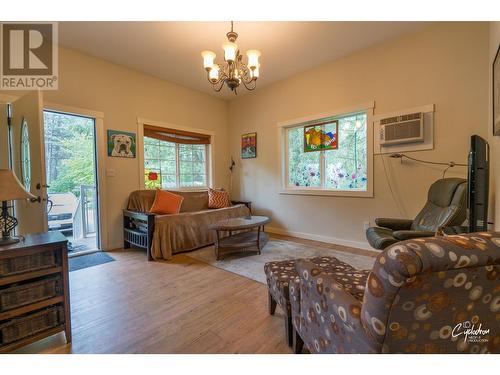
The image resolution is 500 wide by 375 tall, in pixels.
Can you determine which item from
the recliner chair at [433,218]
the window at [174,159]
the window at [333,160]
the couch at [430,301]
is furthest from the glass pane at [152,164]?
the couch at [430,301]

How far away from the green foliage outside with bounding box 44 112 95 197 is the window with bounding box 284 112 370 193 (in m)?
3.30

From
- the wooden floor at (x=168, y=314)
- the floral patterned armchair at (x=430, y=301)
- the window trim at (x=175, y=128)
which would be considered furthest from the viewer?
the window trim at (x=175, y=128)

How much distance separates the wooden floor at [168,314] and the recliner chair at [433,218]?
4.19 feet

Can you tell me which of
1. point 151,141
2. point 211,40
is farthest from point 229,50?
point 151,141

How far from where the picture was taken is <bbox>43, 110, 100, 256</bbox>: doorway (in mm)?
3633

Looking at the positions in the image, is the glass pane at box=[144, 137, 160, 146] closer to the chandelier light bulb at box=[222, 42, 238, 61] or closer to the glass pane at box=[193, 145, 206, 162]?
the glass pane at box=[193, 145, 206, 162]

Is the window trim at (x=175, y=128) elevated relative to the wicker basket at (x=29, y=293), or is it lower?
elevated

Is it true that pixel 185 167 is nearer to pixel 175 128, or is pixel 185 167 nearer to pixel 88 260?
pixel 175 128

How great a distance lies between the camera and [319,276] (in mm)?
1095

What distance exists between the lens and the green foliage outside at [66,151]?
374 centimetres

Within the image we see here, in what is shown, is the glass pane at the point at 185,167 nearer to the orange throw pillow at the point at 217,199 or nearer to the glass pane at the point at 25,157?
the orange throw pillow at the point at 217,199

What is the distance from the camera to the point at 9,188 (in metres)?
1.42
